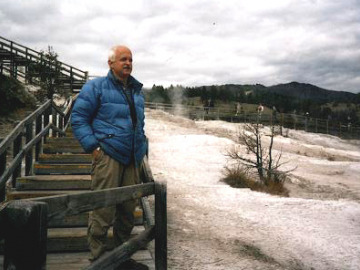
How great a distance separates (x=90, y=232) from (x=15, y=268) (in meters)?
1.52

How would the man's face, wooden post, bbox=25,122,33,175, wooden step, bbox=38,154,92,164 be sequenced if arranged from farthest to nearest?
wooden step, bbox=38,154,92,164, wooden post, bbox=25,122,33,175, the man's face

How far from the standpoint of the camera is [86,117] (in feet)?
10.1

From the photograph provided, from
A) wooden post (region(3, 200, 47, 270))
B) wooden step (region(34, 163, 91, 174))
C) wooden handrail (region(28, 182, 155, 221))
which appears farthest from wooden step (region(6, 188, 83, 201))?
wooden post (region(3, 200, 47, 270))

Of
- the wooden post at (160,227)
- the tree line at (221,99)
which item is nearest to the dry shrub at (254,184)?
the wooden post at (160,227)

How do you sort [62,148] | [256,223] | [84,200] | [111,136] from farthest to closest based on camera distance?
[62,148] → [256,223] → [111,136] → [84,200]

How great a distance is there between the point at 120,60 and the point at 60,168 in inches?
142

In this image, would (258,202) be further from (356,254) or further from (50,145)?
(50,145)

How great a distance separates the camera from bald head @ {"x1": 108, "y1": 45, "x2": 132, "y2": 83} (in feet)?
10.4

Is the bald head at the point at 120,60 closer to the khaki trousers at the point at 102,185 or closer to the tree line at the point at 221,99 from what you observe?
the khaki trousers at the point at 102,185

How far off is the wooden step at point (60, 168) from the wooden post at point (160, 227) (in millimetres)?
3276

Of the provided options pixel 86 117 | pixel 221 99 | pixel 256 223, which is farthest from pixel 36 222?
pixel 221 99

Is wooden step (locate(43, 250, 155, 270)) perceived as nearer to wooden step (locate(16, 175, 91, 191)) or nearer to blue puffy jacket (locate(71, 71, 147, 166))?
blue puffy jacket (locate(71, 71, 147, 166))

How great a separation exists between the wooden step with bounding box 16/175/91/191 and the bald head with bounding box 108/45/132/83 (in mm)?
2654

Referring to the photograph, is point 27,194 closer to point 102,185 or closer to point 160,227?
point 102,185
